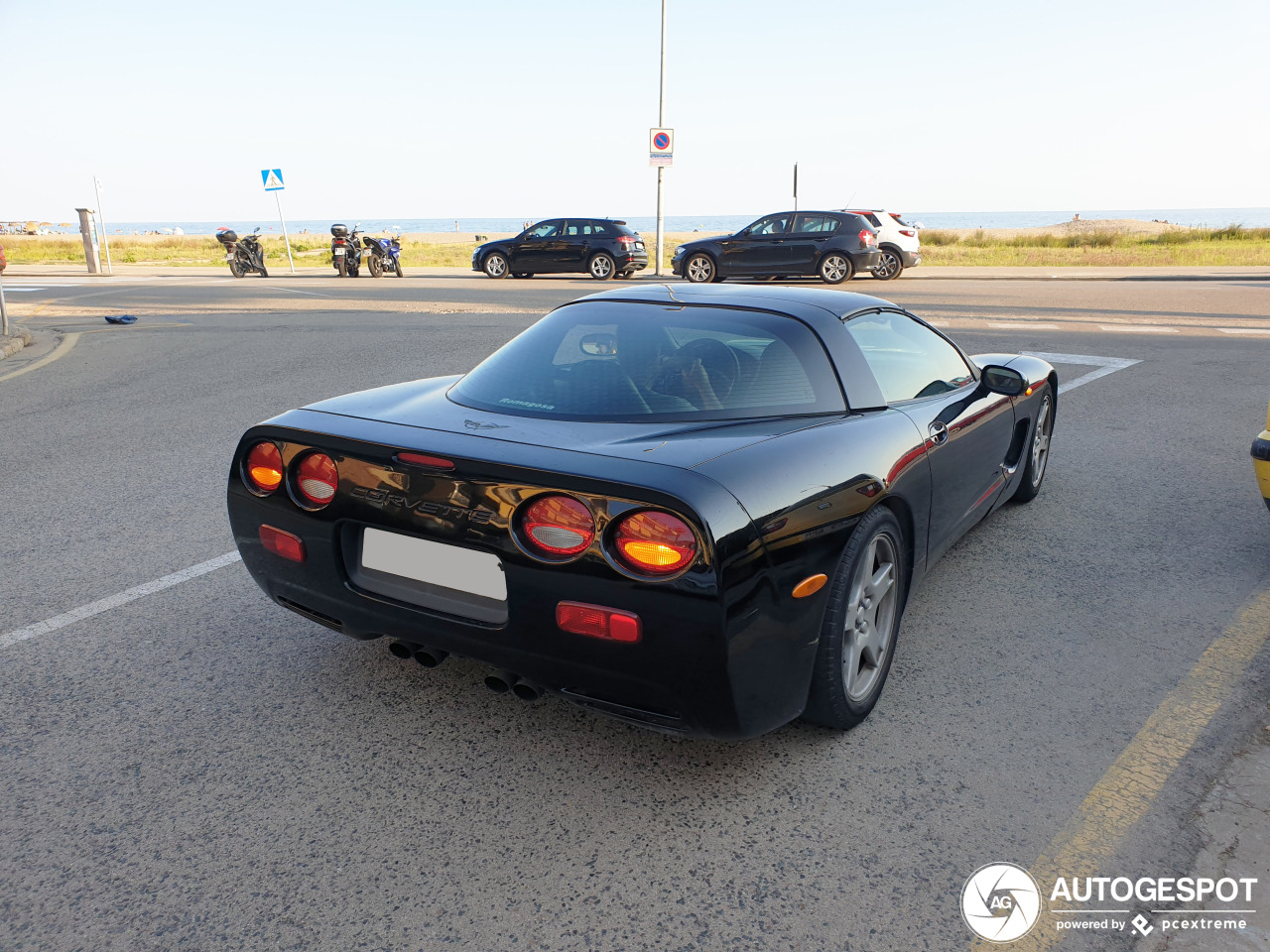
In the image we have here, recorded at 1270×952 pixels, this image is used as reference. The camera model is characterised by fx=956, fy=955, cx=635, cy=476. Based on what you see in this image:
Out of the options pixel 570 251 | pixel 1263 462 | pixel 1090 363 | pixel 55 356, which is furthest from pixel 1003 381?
pixel 570 251

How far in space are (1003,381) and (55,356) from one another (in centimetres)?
1006

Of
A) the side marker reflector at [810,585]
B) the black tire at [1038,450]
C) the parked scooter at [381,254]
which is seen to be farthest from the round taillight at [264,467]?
the parked scooter at [381,254]

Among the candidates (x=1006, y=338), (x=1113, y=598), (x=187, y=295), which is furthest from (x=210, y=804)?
(x=187, y=295)

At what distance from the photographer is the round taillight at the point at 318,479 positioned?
2650mm

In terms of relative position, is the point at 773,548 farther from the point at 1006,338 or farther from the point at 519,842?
the point at 1006,338

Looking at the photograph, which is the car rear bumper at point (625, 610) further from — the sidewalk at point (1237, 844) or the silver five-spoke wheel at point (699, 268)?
the silver five-spoke wheel at point (699, 268)

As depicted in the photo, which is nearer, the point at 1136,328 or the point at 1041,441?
the point at 1041,441

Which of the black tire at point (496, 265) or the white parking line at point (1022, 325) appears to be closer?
the white parking line at point (1022, 325)

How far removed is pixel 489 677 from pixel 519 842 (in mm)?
439

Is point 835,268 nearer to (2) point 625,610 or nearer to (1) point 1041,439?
(1) point 1041,439

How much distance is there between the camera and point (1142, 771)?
8.51 ft

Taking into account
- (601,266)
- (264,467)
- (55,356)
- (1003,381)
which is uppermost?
(1003,381)

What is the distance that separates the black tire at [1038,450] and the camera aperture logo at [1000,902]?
9.13ft

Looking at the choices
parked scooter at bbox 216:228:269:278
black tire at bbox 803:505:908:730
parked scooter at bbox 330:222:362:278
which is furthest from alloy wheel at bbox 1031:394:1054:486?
parked scooter at bbox 216:228:269:278
